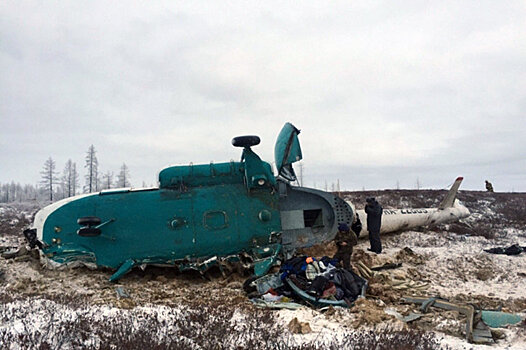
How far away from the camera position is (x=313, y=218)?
10297 millimetres

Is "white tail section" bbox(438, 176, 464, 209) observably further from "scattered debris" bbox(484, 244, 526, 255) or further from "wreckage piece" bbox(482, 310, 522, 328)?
"wreckage piece" bbox(482, 310, 522, 328)

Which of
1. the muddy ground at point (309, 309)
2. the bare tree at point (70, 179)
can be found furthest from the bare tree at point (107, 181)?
the muddy ground at point (309, 309)

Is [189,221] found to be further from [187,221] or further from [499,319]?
[499,319]

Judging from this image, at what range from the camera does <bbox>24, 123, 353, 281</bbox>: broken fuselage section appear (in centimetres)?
893

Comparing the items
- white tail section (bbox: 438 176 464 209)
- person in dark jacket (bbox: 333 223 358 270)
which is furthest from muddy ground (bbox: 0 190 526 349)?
white tail section (bbox: 438 176 464 209)

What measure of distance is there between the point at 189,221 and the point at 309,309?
381 centimetres

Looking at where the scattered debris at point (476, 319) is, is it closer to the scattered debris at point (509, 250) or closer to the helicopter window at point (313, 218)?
the helicopter window at point (313, 218)

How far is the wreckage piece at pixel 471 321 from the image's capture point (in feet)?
16.4

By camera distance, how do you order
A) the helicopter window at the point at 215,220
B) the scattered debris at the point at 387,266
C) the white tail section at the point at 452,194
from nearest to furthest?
the helicopter window at the point at 215,220
the scattered debris at the point at 387,266
the white tail section at the point at 452,194

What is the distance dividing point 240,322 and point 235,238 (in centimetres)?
368

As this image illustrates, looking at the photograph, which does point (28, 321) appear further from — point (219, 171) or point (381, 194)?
point (381, 194)

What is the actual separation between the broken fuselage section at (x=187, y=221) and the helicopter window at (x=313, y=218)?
64cm

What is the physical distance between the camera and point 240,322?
553cm

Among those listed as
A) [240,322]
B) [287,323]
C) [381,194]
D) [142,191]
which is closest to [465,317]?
[287,323]
